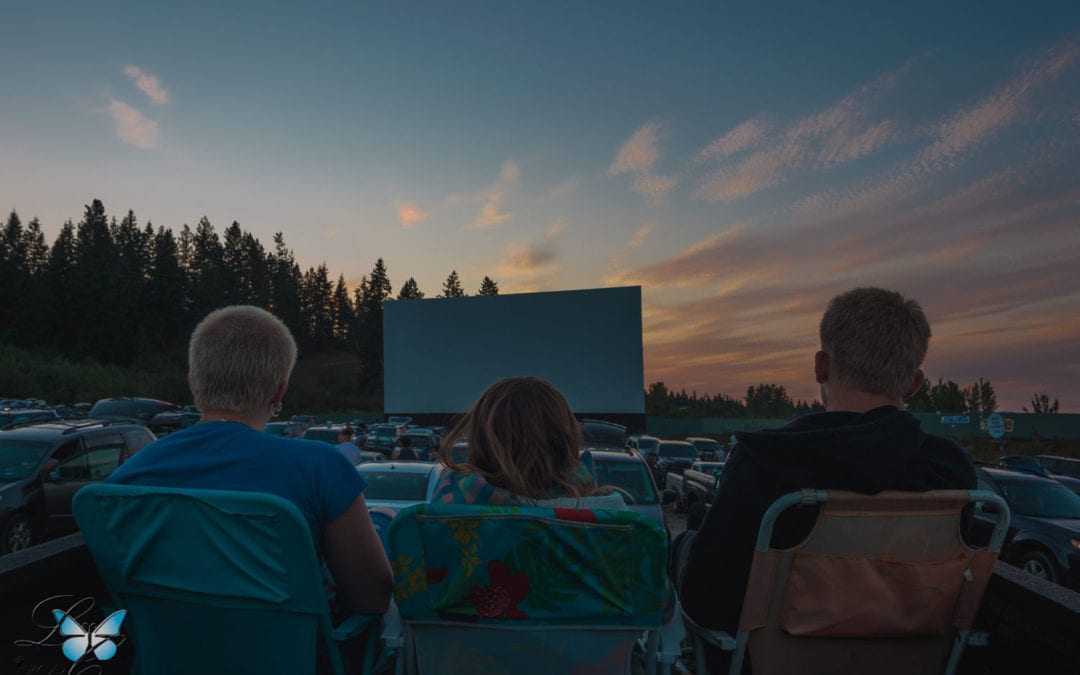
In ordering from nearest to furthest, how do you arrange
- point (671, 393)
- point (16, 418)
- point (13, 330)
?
point (16, 418), point (671, 393), point (13, 330)

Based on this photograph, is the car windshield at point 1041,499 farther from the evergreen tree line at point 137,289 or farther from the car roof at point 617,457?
the evergreen tree line at point 137,289

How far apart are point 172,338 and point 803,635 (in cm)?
10206

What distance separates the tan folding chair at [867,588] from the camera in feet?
6.18

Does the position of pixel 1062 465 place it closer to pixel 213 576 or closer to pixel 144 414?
pixel 213 576

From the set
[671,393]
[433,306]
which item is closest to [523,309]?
[433,306]

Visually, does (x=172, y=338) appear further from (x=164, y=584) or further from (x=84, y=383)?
(x=164, y=584)

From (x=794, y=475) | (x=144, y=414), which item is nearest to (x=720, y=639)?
(x=794, y=475)

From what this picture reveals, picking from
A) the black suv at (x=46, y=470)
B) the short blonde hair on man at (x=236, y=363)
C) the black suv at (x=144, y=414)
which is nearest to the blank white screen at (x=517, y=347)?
the black suv at (x=144, y=414)

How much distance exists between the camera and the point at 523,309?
39.2 m

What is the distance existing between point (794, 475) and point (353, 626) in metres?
1.44

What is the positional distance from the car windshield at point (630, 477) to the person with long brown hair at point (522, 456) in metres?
5.81

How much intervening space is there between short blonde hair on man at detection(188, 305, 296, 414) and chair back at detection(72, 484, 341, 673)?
431 millimetres

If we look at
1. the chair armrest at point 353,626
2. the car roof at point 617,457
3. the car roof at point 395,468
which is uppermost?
the chair armrest at point 353,626

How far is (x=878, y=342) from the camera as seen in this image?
7.09 ft
